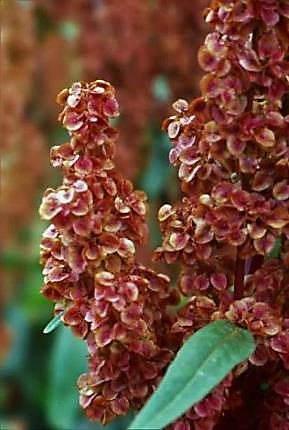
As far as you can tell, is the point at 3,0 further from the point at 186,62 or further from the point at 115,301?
the point at 115,301

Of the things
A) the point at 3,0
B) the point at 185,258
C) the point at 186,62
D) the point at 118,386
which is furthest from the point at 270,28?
the point at 186,62

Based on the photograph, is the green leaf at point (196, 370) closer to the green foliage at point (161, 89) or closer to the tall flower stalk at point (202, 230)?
the tall flower stalk at point (202, 230)

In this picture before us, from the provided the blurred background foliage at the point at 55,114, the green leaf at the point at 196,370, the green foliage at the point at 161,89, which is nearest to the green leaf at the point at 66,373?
the blurred background foliage at the point at 55,114

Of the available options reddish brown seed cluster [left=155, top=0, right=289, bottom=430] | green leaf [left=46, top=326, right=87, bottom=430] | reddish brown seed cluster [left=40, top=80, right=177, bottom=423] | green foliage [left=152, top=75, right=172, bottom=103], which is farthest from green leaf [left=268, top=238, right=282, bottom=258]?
green foliage [left=152, top=75, right=172, bottom=103]

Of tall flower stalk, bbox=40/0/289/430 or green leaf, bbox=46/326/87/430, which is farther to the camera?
green leaf, bbox=46/326/87/430

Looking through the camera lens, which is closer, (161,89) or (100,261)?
(100,261)

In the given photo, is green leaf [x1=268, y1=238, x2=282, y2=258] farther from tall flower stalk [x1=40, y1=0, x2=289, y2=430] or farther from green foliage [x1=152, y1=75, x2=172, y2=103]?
green foliage [x1=152, y1=75, x2=172, y2=103]

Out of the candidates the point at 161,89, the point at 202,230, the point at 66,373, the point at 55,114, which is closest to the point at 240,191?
the point at 202,230

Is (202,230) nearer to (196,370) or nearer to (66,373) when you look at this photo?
(196,370)

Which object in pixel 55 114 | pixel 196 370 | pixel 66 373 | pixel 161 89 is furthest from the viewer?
pixel 55 114
